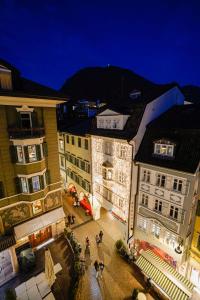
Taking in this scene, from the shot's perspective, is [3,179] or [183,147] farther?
[3,179]

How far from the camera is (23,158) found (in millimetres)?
14234

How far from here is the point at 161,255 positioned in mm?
15484

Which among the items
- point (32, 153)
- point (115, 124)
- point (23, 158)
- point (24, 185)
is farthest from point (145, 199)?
point (23, 158)

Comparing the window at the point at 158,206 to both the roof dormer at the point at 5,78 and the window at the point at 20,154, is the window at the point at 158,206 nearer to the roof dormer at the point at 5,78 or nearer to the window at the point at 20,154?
the window at the point at 20,154

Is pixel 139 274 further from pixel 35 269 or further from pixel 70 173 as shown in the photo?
pixel 70 173

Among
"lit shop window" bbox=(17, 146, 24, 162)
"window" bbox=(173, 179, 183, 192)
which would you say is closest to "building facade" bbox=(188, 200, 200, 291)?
"window" bbox=(173, 179, 183, 192)

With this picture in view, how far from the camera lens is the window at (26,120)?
1438 centimetres

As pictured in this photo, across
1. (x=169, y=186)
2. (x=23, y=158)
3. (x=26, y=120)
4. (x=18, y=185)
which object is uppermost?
(x=26, y=120)

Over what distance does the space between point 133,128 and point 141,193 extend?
7119 mm

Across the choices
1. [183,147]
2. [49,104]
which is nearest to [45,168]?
[49,104]

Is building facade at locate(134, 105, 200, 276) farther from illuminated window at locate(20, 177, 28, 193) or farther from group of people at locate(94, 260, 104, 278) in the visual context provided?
illuminated window at locate(20, 177, 28, 193)

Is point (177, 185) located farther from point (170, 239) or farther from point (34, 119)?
point (34, 119)

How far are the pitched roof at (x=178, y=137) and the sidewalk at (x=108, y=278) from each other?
12.3 m

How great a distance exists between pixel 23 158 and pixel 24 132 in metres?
2.59
